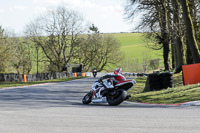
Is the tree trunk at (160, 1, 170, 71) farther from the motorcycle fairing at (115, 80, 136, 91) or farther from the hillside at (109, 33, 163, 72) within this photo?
the motorcycle fairing at (115, 80, 136, 91)

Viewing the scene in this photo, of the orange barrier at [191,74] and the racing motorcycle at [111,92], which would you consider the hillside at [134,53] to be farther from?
the racing motorcycle at [111,92]

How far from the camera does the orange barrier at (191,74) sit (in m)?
19.6

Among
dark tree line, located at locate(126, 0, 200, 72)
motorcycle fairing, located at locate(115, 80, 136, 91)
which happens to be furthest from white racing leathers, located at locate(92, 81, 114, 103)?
dark tree line, located at locate(126, 0, 200, 72)

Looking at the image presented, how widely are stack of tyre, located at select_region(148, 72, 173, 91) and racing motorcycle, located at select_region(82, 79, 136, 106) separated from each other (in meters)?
5.28

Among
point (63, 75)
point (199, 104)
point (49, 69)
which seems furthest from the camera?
point (49, 69)

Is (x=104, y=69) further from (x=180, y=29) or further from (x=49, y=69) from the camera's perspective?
(x=180, y=29)

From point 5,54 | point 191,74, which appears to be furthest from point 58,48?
point 191,74

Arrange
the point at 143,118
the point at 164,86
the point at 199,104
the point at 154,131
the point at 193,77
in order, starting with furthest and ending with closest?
1. the point at 193,77
2. the point at 164,86
3. the point at 199,104
4. the point at 143,118
5. the point at 154,131

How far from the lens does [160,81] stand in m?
18.6

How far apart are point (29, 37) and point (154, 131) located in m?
63.8

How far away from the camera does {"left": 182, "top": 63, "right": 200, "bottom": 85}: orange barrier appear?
1961 cm

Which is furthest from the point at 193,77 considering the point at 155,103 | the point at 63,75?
the point at 63,75

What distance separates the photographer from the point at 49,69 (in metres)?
72.5

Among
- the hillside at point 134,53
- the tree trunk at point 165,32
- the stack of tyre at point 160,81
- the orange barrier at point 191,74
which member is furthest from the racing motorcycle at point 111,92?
the hillside at point 134,53
